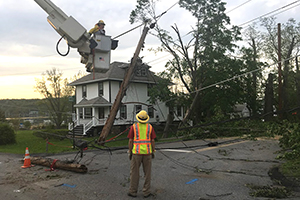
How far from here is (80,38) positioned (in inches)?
266

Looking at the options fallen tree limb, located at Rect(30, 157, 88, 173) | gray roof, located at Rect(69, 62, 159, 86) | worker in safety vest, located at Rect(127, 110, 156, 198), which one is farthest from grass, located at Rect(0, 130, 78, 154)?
gray roof, located at Rect(69, 62, 159, 86)

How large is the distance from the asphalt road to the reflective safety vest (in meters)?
0.92

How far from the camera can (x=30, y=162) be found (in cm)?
892

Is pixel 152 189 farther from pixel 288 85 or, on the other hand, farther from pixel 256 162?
pixel 288 85

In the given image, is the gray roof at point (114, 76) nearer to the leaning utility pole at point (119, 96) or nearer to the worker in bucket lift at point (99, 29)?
the leaning utility pole at point (119, 96)

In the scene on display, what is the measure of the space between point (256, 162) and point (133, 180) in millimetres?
4584

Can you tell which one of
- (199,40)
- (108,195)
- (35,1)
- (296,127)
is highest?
(199,40)

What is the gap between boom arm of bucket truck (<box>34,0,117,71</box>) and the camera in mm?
6613

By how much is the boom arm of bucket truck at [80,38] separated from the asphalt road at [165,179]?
3101mm

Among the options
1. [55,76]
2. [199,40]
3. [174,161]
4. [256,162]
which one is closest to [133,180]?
[174,161]

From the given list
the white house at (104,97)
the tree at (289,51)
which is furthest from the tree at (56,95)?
the tree at (289,51)

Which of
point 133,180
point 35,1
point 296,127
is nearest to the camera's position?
point 133,180

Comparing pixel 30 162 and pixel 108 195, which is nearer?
pixel 108 195

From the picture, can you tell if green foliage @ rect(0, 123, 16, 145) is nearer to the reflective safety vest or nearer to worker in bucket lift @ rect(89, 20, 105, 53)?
worker in bucket lift @ rect(89, 20, 105, 53)
